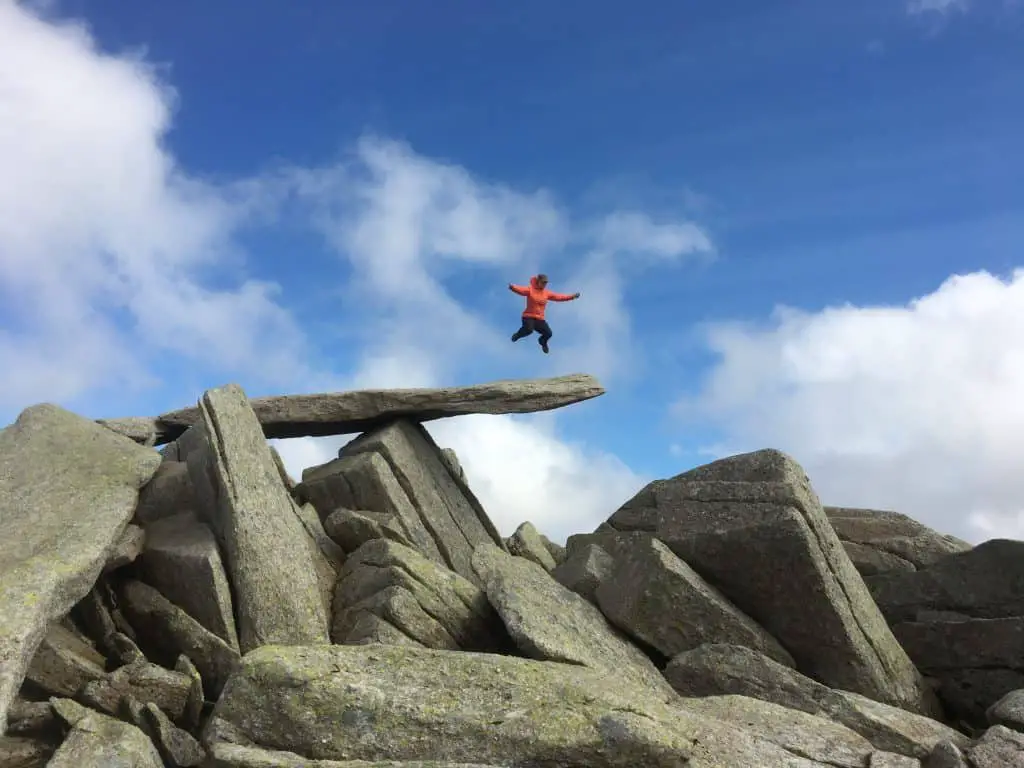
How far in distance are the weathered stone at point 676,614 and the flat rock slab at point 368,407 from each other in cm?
938

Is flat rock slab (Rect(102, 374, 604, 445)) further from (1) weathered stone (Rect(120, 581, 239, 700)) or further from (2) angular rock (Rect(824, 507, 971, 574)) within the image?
(2) angular rock (Rect(824, 507, 971, 574))

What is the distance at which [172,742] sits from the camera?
12430 millimetres

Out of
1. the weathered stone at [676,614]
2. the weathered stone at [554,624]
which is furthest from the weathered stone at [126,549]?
the weathered stone at [676,614]

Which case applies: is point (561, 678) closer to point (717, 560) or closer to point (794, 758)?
point (794, 758)

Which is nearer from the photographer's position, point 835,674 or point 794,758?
point 794,758

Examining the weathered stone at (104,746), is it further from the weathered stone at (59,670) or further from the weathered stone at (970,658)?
the weathered stone at (970,658)

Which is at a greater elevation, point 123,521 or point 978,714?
point 123,521

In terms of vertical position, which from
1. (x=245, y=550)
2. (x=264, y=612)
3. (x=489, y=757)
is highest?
(x=245, y=550)

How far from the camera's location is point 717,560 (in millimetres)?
18984

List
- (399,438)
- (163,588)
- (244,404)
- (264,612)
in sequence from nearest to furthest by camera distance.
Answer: (264,612), (163,588), (244,404), (399,438)

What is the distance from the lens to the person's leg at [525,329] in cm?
3216

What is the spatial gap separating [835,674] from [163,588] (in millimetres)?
14286

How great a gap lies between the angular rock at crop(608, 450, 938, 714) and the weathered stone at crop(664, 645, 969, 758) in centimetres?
197

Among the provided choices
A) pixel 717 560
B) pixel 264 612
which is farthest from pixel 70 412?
pixel 717 560
